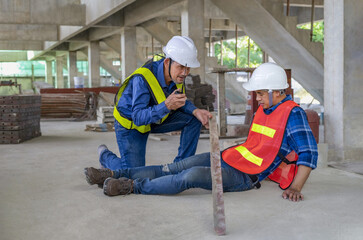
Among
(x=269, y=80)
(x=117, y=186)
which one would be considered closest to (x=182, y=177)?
(x=117, y=186)

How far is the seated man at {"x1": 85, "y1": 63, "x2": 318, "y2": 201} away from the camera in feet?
14.4

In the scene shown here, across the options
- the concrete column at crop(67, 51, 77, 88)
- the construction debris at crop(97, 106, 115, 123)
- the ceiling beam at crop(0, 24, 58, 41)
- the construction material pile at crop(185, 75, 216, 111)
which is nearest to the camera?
the construction material pile at crop(185, 75, 216, 111)

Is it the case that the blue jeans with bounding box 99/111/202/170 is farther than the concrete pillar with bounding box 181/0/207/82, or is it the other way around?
the concrete pillar with bounding box 181/0/207/82

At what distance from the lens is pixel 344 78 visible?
6.83 metres

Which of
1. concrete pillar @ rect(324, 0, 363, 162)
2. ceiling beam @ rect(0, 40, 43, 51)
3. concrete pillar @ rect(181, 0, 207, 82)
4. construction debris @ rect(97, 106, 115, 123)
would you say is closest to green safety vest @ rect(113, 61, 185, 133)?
concrete pillar @ rect(324, 0, 363, 162)

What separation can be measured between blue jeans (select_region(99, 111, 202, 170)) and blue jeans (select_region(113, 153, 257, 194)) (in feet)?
1.62

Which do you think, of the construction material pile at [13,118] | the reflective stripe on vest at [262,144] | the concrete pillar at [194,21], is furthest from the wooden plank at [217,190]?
the concrete pillar at [194,21]

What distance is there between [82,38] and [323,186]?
2515cm

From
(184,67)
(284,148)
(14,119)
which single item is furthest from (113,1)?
(284,148)

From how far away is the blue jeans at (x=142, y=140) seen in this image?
543cm

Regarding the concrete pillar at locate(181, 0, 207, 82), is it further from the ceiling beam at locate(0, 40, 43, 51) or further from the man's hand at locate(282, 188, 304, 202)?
the ceiling beam at locate(0, 40, 43, 51)

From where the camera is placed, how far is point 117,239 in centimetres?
349

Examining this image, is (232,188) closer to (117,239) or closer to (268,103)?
(268,103)

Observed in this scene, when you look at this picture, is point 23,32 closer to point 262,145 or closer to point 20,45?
point 20,45
